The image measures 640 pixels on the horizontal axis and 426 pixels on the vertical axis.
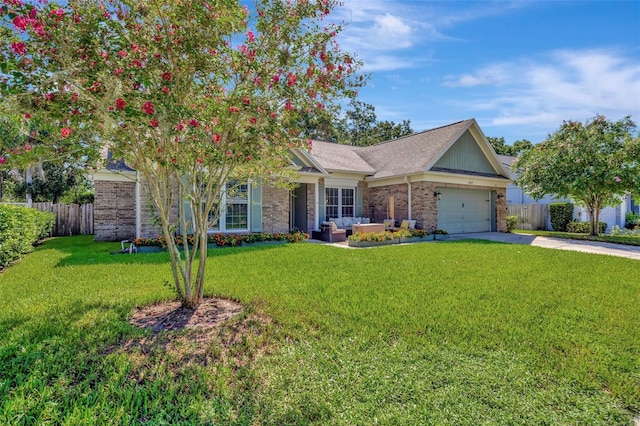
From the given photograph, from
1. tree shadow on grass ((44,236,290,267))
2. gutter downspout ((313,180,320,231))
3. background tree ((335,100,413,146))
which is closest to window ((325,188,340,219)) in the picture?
gutter downspout ((313,180,320,231))

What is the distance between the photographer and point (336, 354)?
11.6 feet

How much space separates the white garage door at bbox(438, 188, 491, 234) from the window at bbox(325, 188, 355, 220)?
4398 millimetres

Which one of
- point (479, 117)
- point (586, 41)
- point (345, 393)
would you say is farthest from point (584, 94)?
point (345, 393)

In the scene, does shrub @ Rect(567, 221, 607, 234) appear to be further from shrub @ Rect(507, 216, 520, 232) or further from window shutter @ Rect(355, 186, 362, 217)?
window shutter @ Rect(355, 186, 362, 217)

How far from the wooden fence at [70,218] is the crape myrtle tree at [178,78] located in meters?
15.5

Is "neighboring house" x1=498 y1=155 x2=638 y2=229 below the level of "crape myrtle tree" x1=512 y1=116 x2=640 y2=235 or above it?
Result: below

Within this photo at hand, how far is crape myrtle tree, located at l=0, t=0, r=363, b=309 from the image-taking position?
332cm

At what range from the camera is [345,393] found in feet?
9.32

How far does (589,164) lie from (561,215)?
623 centimetres

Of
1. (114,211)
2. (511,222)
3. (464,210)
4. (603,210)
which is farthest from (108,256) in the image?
(603,210)

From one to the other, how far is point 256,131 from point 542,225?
75.1ft

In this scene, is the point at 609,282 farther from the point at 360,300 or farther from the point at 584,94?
the point at 584,94

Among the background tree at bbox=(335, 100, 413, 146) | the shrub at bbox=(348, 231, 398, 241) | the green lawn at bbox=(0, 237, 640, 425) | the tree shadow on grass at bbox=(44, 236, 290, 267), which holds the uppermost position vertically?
the background tree at bbox=(335, 100, 413, 146)

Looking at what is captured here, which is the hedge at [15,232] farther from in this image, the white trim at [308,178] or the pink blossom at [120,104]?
the white trim at [308,178]
